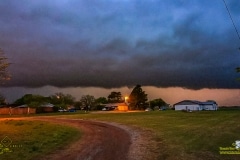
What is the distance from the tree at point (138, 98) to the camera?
16038 cm

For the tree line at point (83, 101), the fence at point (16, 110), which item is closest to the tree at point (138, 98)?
the tree line at point (83, 101)

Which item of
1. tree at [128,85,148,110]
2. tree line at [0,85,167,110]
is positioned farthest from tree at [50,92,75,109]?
tree at [128,85,148,110]

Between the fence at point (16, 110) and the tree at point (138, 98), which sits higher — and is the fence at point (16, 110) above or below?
below

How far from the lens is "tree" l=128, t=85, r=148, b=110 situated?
16038 cm

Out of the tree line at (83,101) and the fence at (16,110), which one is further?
the tree line at (83,101)

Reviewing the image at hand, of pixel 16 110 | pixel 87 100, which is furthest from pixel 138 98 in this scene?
pixel 16 110

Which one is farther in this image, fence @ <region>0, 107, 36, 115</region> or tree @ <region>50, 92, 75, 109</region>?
tree @ <region>50, 92, 75, 109</region>

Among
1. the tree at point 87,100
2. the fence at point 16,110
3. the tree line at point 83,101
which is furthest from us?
the tree at point 87,100

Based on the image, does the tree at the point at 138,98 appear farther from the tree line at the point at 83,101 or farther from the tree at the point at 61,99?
the tree at the point at 61,99

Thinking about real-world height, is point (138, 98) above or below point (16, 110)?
above

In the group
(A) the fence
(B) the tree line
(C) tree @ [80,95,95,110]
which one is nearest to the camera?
(A) the fence

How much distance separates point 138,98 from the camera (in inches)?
6314

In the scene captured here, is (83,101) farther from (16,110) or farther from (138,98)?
(16,110)

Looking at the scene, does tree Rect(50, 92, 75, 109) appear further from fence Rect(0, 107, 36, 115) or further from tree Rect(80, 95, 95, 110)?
fence Rect(0, 107, 36, 115)
